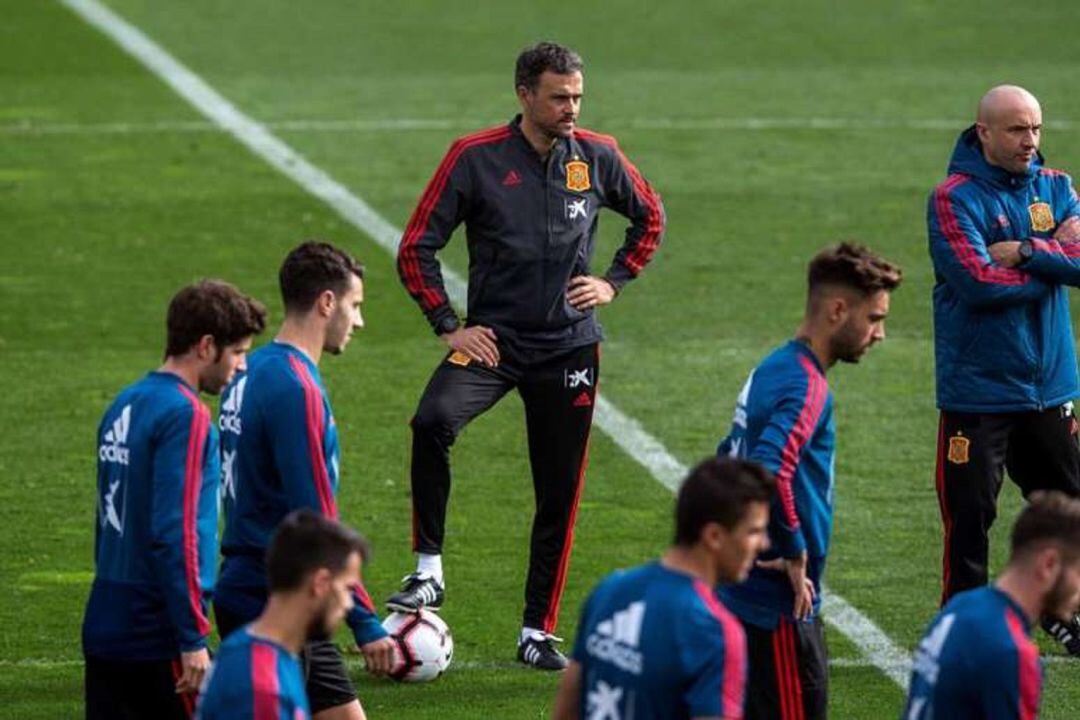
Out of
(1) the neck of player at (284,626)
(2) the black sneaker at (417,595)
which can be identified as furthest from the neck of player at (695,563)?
(2) the black sneaker at (417,595)

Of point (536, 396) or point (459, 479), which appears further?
point (459, 479)

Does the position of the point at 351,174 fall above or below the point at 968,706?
above

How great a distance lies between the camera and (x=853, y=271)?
7.93 metres

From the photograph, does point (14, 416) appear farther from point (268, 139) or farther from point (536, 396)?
point (268, 139)

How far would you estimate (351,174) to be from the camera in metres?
22.5

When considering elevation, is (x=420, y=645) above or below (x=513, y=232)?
below

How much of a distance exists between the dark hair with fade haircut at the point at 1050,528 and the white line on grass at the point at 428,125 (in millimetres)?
17751

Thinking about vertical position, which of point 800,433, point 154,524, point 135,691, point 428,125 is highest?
Result: point 428,125

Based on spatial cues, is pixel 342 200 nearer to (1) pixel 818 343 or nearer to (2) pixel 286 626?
(1) pixel 818 343

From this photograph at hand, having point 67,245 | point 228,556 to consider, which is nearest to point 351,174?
point 67,245

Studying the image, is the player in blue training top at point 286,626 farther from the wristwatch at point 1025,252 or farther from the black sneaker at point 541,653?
the wristwatch at point 1025,252

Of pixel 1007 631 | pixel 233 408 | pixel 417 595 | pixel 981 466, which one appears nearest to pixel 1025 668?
pixel 1007 631

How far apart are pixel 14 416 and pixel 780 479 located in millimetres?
8024

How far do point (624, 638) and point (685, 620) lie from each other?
0.16 m
